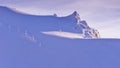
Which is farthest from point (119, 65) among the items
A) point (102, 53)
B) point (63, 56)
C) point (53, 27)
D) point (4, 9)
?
point (4, 9)

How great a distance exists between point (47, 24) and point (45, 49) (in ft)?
9.88

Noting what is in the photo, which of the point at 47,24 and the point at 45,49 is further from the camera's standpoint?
the point at 47,24

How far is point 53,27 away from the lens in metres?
28.5

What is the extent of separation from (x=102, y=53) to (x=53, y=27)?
360 centimetres

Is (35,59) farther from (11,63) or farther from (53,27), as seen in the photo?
(53,27)

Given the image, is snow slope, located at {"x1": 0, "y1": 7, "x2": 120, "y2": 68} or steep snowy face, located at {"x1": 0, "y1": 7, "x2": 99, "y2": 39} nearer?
snow slope, located at {"x1": 0, "y1": 7, "x2": 120, "y2": 68}

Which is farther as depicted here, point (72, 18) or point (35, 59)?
point (72, 18)

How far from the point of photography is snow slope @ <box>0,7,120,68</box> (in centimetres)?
2530

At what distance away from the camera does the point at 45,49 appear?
25.8 metres

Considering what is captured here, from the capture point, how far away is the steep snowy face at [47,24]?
25.6 m

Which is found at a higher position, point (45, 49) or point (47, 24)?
point (47, 24)

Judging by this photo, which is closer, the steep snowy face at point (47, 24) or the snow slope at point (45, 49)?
the snow slope at point (45, 49)

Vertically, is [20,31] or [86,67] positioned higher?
[20,31]

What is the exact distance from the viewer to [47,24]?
28453mm
